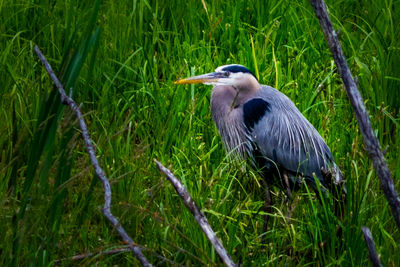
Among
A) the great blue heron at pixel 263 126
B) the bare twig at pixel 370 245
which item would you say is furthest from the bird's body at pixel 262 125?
the bare twig at pixel 370 245

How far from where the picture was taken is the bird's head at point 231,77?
10.7ft

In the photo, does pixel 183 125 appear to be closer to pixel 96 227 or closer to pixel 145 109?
pixel 145 109

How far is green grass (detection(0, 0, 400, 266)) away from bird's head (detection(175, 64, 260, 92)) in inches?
6.5

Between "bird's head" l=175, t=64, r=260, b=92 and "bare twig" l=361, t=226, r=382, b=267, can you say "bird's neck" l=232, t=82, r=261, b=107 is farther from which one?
"bare twig" l=361, t=226, r=382, b=267

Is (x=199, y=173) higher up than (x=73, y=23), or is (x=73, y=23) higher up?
(x=73, y=23)

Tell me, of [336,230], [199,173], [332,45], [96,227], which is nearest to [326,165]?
[199,173]

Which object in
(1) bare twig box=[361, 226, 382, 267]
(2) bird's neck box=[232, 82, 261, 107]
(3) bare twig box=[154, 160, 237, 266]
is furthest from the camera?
(2) bird's neck box=[232, 82, 261, 107]

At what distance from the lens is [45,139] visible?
1.96 m

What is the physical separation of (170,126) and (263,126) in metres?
0.47

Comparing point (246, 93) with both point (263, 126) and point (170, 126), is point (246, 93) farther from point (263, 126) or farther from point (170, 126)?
point (170, 126)

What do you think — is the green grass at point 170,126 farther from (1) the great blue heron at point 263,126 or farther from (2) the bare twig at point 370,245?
(2) the bare twig at point 370,245

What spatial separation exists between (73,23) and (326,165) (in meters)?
1.35

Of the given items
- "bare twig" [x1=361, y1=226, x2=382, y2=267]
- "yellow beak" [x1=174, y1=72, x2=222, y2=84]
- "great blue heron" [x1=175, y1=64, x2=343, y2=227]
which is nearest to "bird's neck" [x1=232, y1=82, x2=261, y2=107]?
"great blue heron" [x1=175, y1=64, x2=343, y2=227]

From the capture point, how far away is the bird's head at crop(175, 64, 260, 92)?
3.27m
